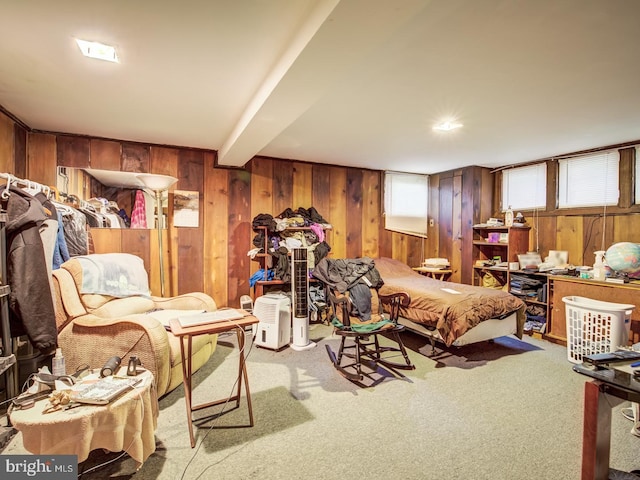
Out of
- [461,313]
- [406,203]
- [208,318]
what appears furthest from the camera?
[406,203]

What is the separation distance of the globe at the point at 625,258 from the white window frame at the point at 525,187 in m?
1.28

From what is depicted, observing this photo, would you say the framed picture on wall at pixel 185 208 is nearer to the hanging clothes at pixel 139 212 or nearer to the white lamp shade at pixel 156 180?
the hanging clothes at pixel 139 212

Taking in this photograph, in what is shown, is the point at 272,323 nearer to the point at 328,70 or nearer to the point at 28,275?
the point at 28,275

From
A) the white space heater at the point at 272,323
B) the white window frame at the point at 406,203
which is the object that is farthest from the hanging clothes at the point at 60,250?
the white window frame at the point at 406,203

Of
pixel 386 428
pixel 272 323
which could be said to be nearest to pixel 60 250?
pixel 272 323

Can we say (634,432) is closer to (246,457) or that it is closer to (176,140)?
(246,457)

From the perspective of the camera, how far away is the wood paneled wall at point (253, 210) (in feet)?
11.3

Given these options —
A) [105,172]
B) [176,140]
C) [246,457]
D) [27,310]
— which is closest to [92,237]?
[105,172]

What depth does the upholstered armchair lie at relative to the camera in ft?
6.70

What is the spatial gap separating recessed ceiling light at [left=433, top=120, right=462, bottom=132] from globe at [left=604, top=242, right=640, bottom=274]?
77.5 inches

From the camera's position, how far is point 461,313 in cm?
299

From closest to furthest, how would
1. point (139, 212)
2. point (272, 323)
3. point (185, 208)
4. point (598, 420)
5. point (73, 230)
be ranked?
1. point (598, 420)
2. point (73, 230)
3. point (272, 323)
4. point (139, 212)
5. point (185, 208)

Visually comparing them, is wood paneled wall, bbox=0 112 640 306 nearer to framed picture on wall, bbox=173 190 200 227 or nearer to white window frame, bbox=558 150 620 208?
framed picture on wall, bbox=173 190 200 227

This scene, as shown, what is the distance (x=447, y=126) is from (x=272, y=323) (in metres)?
2.64
